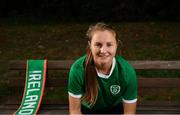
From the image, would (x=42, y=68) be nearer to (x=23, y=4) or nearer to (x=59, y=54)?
(x=59, y=54)

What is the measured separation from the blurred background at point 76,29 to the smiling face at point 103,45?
199cm

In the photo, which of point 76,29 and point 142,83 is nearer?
point 142,83

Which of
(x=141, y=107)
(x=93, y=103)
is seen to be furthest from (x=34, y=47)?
(x=93, y=103)

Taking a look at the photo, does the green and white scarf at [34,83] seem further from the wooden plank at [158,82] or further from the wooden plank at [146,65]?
the wooden plank at [158,82]

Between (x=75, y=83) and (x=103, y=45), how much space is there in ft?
1.37

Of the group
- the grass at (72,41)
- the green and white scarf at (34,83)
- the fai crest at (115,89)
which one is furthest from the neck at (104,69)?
the grass at (72,41)

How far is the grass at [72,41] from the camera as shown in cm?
691

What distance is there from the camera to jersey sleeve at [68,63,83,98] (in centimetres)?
371

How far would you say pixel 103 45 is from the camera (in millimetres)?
3588

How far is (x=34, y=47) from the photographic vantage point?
24.4 feet

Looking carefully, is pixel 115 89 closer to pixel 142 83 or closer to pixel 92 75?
pixel 92 75

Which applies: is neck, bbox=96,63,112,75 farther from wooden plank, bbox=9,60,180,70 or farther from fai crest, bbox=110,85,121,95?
wooden plank, bbox=9,60,180,70

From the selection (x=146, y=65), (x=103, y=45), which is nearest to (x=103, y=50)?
(x=103, y=45)

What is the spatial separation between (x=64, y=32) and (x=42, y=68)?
12.1 feet
